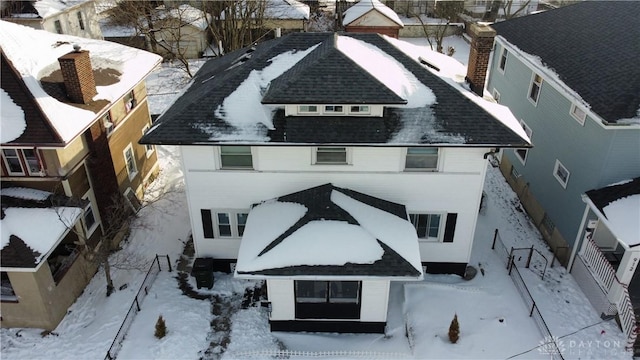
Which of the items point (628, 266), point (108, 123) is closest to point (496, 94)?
point (628, 266)

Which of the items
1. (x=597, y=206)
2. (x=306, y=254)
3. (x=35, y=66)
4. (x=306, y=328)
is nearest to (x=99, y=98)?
(x=35, y=66)

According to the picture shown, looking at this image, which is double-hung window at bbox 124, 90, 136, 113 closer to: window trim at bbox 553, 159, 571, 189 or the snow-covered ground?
the snow-covered ground

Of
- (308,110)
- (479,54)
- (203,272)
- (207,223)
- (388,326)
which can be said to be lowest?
(388,326)

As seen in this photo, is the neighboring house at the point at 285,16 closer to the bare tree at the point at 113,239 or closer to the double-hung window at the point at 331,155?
the bare tree at the point at 113,239

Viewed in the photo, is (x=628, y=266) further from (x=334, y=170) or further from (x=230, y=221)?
(x=230, y=221)

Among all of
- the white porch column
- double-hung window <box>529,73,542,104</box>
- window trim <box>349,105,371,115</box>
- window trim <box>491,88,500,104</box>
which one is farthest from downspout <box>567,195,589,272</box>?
window trim <box>491,88,500,104</box>

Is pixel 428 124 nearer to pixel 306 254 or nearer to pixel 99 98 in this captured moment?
pixel 306 254
